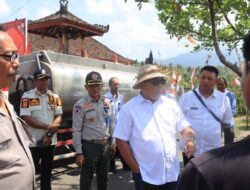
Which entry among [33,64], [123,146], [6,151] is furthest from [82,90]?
[6,151]

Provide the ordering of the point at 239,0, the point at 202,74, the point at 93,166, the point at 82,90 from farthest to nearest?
the point at 82,90
the point at 239,0
the point at 93,166
the point at 202,74

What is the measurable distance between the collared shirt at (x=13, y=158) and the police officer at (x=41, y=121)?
284cm

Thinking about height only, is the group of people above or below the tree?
below

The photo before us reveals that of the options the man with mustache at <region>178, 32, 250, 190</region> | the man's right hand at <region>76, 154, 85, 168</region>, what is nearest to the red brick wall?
the man's right hand at <region>76, 154, 85, 168</region>

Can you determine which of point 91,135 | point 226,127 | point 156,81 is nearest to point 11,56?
point 156,81

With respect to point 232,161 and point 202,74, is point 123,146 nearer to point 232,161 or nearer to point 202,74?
point 202,74

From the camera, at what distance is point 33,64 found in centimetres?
705

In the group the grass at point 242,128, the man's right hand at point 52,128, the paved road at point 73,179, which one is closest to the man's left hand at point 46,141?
the man's right hand at point 52,128

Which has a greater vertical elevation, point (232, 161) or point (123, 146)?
point (232, 161)

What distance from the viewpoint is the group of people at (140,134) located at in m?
1.07

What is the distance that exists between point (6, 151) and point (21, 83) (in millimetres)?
5296

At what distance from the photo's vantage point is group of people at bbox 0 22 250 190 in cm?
107

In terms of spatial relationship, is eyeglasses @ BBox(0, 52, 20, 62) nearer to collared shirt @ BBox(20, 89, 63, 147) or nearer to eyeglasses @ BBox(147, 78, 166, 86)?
eyeglasses @ BBox(147, 78, 166, 86)

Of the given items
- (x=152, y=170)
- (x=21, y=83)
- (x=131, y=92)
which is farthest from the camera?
(x=131, y=92)
